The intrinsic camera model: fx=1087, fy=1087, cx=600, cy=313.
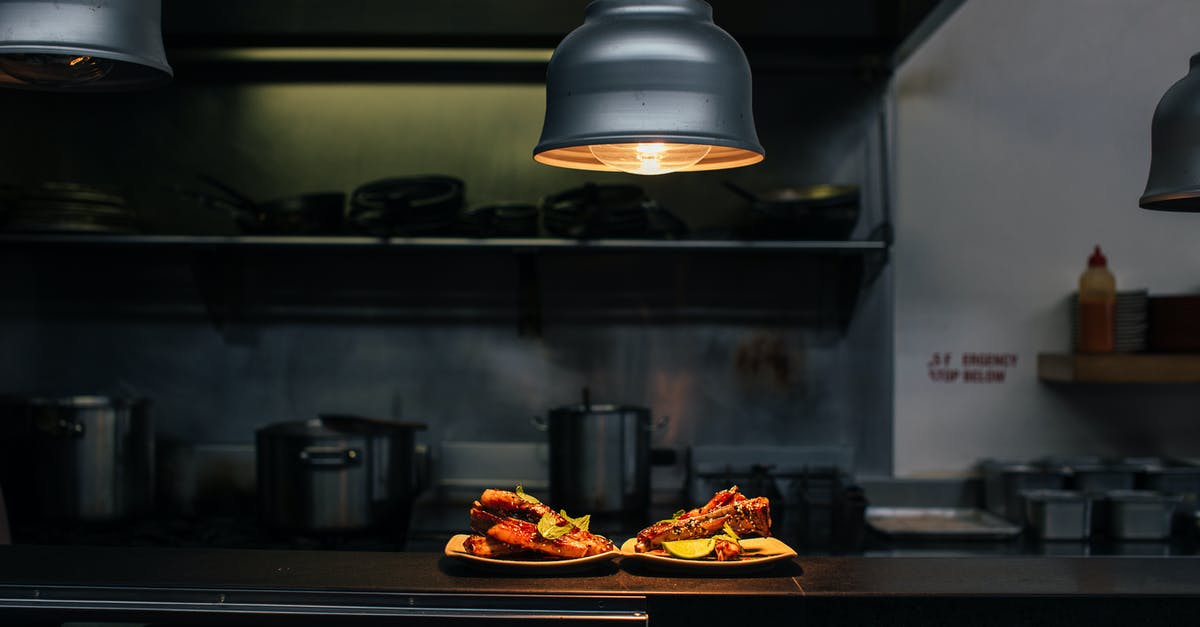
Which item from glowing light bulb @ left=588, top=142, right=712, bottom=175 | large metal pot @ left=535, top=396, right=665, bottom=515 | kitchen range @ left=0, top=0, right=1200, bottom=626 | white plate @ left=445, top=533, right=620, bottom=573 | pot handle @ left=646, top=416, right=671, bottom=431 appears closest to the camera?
glowing light bulb @ left=588, top=142, right=712, bottom=175

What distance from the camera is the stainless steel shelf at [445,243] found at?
10.5 feet

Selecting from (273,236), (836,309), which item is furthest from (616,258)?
(273,236)

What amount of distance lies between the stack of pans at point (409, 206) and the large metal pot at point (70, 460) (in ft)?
2.86

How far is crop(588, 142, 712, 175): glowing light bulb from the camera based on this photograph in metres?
1.60

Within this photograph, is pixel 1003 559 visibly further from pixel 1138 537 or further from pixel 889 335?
pixel 889 335

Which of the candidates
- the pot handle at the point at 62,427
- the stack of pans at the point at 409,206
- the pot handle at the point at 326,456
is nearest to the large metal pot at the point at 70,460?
the pot handle at the point at 62,427

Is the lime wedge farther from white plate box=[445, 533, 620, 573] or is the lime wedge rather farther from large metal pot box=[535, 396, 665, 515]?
large metal pot box=[535, 396, 665, 515]

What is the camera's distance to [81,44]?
59.3 inches

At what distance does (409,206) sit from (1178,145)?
6.86 feet

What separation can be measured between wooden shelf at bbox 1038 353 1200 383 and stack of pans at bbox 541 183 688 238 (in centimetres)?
128

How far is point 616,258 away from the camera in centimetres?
358

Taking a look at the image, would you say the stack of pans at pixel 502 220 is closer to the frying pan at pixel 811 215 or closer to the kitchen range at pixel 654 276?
the kitchen range at pixel 654 276

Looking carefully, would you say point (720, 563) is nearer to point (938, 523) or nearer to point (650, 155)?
point (650, 155)

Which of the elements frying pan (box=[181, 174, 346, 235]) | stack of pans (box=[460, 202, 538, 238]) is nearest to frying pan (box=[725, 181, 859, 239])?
stack of pans (box=[460, 202, 538, 238])
